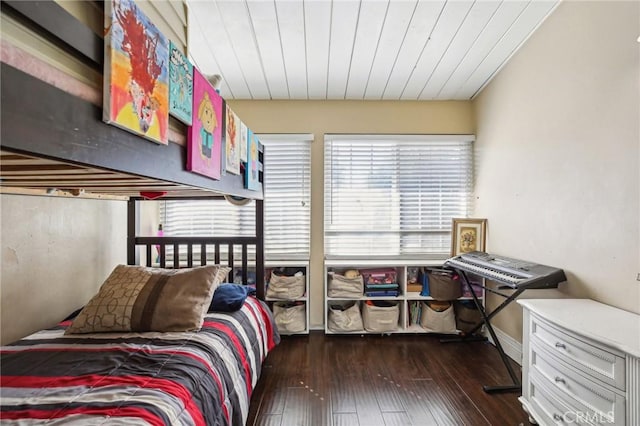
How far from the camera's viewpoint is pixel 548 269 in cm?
180

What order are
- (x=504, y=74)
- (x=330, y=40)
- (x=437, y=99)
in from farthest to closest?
(x=437, y=99)
(x=504, y=74)
(x=330, y=40)

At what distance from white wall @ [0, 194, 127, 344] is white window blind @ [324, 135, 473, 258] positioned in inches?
75.9

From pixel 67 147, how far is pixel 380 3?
1775 mm

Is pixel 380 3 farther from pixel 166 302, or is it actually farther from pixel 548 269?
pixel 166 302

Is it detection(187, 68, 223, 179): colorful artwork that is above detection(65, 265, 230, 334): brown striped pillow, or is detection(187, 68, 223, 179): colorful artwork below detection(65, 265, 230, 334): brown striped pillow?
above

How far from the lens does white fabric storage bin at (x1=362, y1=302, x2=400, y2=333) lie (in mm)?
2656

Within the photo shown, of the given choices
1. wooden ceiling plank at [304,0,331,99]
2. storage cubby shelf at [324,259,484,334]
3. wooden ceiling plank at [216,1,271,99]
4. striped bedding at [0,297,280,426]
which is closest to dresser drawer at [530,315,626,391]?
storage cubby shelf at [324,259,484,334]

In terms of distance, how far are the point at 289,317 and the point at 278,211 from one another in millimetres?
1050

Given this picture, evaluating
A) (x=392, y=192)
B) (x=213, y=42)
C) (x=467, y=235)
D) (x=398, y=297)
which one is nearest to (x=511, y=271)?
(x=467, y=235)

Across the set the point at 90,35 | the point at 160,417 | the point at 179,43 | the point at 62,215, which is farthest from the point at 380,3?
the point at 62,215

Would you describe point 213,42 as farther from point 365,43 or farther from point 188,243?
point 188,243

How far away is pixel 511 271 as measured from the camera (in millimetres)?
1861

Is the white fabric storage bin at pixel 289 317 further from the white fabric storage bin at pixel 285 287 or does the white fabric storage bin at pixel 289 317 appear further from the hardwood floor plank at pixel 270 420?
the hardwood floor plank at pixel 270 420

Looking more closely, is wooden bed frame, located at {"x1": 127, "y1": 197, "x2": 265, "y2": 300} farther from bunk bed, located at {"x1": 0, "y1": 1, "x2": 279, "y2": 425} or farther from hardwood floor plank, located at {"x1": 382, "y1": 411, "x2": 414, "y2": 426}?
hardwood floor plank, located at {"x1": 382, "y1": 411, "x2": 414, "y2": 426}
